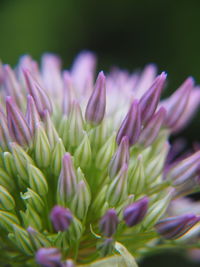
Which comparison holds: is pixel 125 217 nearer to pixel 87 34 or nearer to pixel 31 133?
pixel 31 133

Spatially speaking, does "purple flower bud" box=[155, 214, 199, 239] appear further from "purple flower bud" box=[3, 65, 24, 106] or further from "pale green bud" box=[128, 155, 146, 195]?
"purple flower bud" box=[3, 65, 24, 106]

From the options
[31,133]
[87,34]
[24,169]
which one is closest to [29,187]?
[24,169]

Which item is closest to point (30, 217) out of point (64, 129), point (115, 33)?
point (64, 129)

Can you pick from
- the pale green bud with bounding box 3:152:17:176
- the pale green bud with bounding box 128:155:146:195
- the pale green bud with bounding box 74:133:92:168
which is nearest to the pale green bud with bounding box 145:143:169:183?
the pale green bud with bounding box 128:155:146:195

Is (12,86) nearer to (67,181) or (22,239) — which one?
(67,181)

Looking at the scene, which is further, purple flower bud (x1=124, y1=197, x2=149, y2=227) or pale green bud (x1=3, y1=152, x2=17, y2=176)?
pale green bud (x1=3, y1=152, x2=17, y2=176)

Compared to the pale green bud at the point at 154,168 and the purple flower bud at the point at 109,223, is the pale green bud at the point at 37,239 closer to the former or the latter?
the purple flower bud at the point at 109,223

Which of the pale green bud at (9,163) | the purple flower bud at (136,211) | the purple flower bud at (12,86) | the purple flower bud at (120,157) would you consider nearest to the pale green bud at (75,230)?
the purple flower bud at (136,211)
